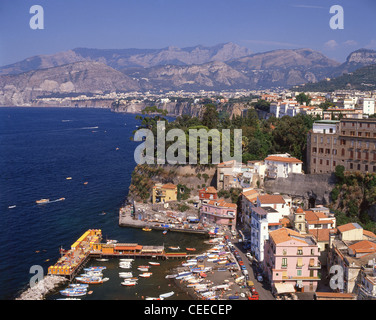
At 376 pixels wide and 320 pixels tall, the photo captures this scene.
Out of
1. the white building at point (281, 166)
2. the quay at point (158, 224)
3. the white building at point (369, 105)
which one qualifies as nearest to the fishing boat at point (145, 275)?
the quay at point (158, 224)

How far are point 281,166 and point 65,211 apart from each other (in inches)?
494

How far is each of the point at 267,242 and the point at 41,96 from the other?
144 m

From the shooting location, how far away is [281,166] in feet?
69.7

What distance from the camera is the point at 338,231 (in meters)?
15.2

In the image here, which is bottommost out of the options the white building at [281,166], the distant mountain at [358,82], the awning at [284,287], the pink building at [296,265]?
the awning at [284,287]

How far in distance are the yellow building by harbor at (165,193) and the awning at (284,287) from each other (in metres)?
10.9

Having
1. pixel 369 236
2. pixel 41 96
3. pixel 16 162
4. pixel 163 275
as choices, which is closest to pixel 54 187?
pixel 16 162

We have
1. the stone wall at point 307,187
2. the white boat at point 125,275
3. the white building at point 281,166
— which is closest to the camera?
the white boat at point 125,275

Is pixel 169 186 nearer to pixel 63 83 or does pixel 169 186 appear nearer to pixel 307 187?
pixel 307 187

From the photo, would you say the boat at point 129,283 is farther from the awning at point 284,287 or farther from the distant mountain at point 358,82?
the distant mountain at point 358,82

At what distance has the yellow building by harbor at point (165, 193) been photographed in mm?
23389

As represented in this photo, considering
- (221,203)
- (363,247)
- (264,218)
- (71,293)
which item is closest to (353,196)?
(264,218)

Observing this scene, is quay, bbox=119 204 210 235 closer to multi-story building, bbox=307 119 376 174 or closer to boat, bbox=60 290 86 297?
multi-story building, bbox=307 119 376 174

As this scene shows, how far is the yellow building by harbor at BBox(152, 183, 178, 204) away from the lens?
76.7ft
